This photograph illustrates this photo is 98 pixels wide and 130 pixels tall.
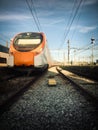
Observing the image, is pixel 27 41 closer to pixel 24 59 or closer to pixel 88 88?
pixel 24 59

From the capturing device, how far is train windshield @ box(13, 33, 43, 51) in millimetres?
10234

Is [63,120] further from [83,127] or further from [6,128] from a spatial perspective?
[6,128]

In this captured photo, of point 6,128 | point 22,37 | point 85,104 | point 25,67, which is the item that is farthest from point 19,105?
point 22,37

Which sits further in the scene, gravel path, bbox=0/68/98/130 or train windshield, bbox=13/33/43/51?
train windshield, bbox=13/33/43/51

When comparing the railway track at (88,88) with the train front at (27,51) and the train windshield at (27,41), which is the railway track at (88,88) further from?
the train windshield at (27,41)

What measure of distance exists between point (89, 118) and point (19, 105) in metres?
1.64

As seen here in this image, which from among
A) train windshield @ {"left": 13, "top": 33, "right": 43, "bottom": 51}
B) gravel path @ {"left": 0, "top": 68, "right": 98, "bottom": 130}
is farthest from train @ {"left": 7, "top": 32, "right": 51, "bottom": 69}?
gravel path @ {"left": 0, "top": 68, "right": 98, "bottom": 130}

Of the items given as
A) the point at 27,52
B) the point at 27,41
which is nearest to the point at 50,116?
the point at 27,52

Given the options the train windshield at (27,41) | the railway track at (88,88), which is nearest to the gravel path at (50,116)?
the railway track at (88,88)

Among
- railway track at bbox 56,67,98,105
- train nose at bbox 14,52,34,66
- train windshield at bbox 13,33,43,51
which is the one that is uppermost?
train windshield at bbox 13,33,43,51

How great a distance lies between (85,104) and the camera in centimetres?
372

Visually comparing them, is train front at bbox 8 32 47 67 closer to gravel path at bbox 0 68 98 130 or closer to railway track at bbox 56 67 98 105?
railway track at bbox 56 67 98 105

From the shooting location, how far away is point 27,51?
9.88 m

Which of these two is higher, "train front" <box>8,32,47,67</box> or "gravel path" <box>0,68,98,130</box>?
"train front" <box>8,32,47,67</box>
